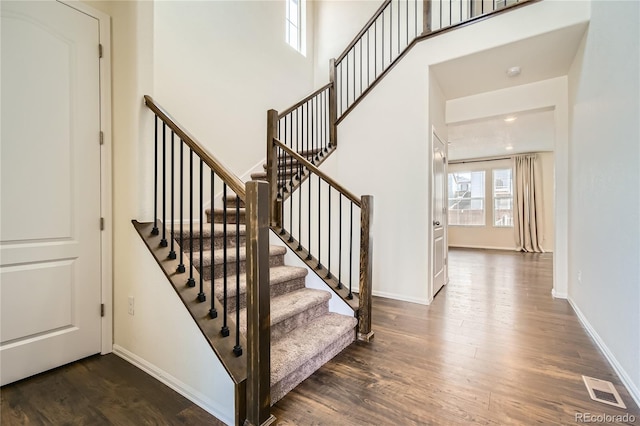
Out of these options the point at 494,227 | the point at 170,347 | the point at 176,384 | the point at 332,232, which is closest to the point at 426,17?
the point at 332,232

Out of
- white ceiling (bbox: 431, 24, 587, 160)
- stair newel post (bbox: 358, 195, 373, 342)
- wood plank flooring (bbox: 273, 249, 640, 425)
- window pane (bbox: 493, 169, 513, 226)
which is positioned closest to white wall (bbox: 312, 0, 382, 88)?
white ceiling (bbox: 431, 24, 587, 160)

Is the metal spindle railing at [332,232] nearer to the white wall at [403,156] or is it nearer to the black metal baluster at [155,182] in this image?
the white wall at [403,156]

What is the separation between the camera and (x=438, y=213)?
146 inches

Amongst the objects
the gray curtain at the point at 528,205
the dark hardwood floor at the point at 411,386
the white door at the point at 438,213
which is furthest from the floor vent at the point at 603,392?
the gray curtain at the point at 528,205

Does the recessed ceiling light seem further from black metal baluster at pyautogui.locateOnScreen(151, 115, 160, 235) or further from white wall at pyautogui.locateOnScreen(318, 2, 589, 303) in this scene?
black metal baluster at pyautogui.locateOnScreen(151, 115, 160, 235)

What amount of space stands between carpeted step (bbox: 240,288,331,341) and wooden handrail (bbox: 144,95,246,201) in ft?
2.64

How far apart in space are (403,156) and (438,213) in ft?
2.96

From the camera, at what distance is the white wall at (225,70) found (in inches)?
A: 118

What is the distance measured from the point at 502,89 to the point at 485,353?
3320 mm

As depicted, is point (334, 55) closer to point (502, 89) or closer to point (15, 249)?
point (502, 89)

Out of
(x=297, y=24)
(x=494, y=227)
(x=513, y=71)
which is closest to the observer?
(x=513, y=71)

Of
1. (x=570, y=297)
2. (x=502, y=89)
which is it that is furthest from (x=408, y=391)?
(x=502, y=89)

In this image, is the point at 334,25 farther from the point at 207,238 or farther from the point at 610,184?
the point at 610,184

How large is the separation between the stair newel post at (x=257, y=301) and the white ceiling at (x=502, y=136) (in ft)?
12.8
